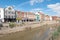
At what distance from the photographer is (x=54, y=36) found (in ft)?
23.6

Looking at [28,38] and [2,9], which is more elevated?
[2,9]

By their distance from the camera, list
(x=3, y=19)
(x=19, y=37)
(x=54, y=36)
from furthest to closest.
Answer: (x=19, y=37)
(x=3, y=19)
(x=54, y=36)

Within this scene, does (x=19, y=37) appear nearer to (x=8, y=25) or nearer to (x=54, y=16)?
(x=8, y=25)

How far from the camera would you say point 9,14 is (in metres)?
8.12

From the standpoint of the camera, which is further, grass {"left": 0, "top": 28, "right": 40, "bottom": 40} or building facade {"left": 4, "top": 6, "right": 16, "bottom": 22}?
grass {"left": 0, "top": 28, "right": 40, "bottom": 40}

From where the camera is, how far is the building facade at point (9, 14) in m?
7.72

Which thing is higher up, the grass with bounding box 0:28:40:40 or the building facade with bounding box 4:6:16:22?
the building facade with bounding box 4:6:16:22

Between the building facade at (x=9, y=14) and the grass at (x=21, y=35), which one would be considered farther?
the grass at (x=21, y=35)

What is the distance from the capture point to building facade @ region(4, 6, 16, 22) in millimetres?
7719

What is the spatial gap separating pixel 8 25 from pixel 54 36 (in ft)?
5.46

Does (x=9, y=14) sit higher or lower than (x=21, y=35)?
higher

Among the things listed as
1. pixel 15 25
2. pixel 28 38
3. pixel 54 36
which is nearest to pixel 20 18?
pixel 15 25

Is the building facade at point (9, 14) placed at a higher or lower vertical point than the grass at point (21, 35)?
higher

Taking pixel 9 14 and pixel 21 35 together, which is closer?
pixel 9 14
